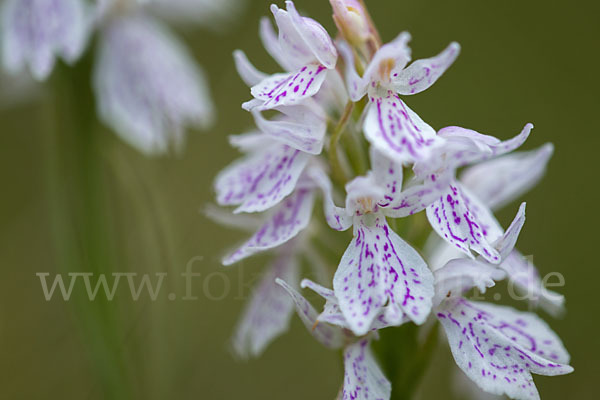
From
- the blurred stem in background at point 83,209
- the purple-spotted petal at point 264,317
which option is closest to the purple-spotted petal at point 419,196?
the purple-spotted petal at point 264,317

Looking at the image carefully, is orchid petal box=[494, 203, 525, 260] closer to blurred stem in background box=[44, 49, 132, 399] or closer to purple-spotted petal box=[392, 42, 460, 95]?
purple-spotted petal box=[392, 42, 460, 95]

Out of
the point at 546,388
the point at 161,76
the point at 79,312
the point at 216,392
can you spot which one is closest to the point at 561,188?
the point at 546,388

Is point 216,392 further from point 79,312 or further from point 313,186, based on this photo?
point 313,186

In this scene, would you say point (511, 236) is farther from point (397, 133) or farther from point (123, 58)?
point (123, 58)

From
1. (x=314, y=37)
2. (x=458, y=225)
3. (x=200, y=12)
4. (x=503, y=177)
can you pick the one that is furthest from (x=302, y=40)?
(x=200, y=12)

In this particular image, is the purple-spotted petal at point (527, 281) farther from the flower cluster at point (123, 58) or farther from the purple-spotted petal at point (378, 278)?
the flower cluster at point (123, 58)

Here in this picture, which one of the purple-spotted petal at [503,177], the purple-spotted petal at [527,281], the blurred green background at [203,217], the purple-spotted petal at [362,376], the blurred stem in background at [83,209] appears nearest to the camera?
the purple-spotted petal at [362,376]
